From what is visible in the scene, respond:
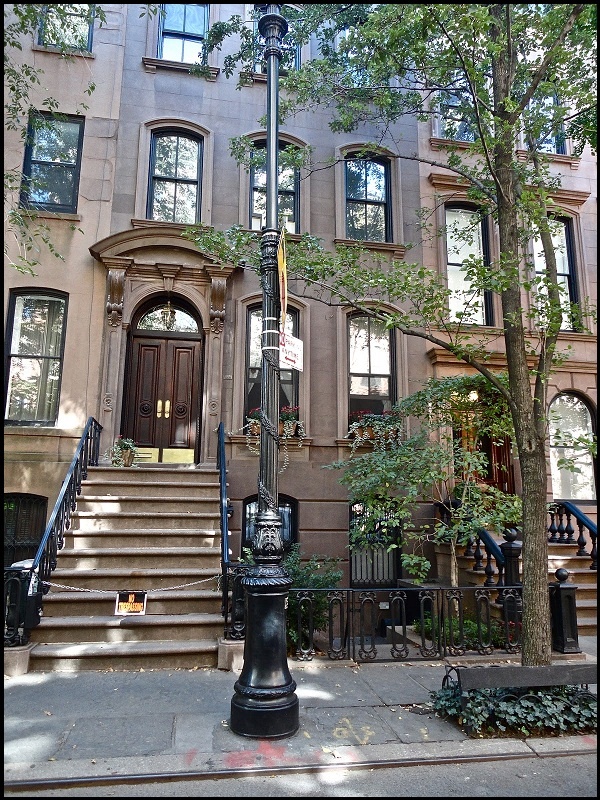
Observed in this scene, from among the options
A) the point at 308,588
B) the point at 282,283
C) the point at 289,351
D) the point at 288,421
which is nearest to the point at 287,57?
the point at 288,421

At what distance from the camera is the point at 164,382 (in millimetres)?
11039

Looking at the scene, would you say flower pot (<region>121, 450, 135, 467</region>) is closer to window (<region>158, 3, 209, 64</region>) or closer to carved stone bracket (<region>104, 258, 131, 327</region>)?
carved stone bracket (<region>104, 258, 131, 327</region>)

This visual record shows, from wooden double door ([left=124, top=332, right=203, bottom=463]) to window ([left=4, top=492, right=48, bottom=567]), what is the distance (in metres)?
1.95

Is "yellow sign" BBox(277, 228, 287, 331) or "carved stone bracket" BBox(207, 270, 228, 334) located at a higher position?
"carved stone bracket" BBox(207, 270, 228, 334)

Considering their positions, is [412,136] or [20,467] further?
[412,136]

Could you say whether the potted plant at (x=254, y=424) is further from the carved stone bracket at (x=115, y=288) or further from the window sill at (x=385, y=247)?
the window sill at (x=385, y=247)

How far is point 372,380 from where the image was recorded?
1170cm

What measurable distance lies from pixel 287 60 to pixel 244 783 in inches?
507

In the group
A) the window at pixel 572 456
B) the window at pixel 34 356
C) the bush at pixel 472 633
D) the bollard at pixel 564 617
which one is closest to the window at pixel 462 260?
the window at pixel 572 456

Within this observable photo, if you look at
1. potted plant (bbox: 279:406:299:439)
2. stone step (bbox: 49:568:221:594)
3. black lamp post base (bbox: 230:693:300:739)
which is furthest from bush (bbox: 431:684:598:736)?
potted plant (bbox: 279:406:299:439)

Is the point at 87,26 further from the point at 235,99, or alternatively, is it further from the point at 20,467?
the point at 20,467

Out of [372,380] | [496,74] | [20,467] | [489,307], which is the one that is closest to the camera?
[496,74]

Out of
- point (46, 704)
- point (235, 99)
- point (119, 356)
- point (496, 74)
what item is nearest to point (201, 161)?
point (235, 99)

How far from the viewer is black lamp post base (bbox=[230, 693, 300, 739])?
485 centimetres
